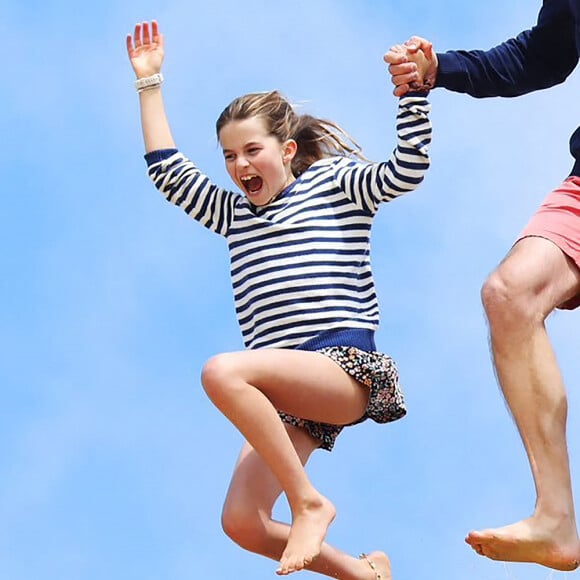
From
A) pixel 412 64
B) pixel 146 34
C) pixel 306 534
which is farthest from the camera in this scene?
pixel 146 34

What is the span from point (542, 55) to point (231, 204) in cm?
168

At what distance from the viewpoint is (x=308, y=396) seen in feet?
21.1

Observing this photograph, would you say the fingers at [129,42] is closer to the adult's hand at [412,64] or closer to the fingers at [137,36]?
the fingers at [137,36]

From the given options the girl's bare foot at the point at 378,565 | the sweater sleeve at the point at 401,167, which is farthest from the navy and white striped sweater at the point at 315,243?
the girl's bare foot at the point at 378,565

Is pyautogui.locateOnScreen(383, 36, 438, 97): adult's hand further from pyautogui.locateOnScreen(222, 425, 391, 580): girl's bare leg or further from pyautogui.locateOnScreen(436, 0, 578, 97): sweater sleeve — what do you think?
pyautogui.locateOnScreen(222, 425, 391, 580): girl's bare leg

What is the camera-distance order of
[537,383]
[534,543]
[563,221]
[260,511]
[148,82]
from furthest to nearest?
[148,82]
[260,511]
[563,221]
[537,383]
[534,543]

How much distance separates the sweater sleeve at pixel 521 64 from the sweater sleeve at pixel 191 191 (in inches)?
49.5

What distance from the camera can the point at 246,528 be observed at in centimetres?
663

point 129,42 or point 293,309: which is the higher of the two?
point 129,42

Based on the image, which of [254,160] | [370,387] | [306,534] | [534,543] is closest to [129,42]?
[254,160]

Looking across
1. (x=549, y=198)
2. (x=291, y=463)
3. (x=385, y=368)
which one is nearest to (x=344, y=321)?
(x=385, y=368)

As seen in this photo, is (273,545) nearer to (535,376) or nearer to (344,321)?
(344,321)

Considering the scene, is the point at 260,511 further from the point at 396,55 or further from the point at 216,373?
the point at 396,55

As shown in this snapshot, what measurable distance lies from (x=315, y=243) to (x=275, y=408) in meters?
0.82
